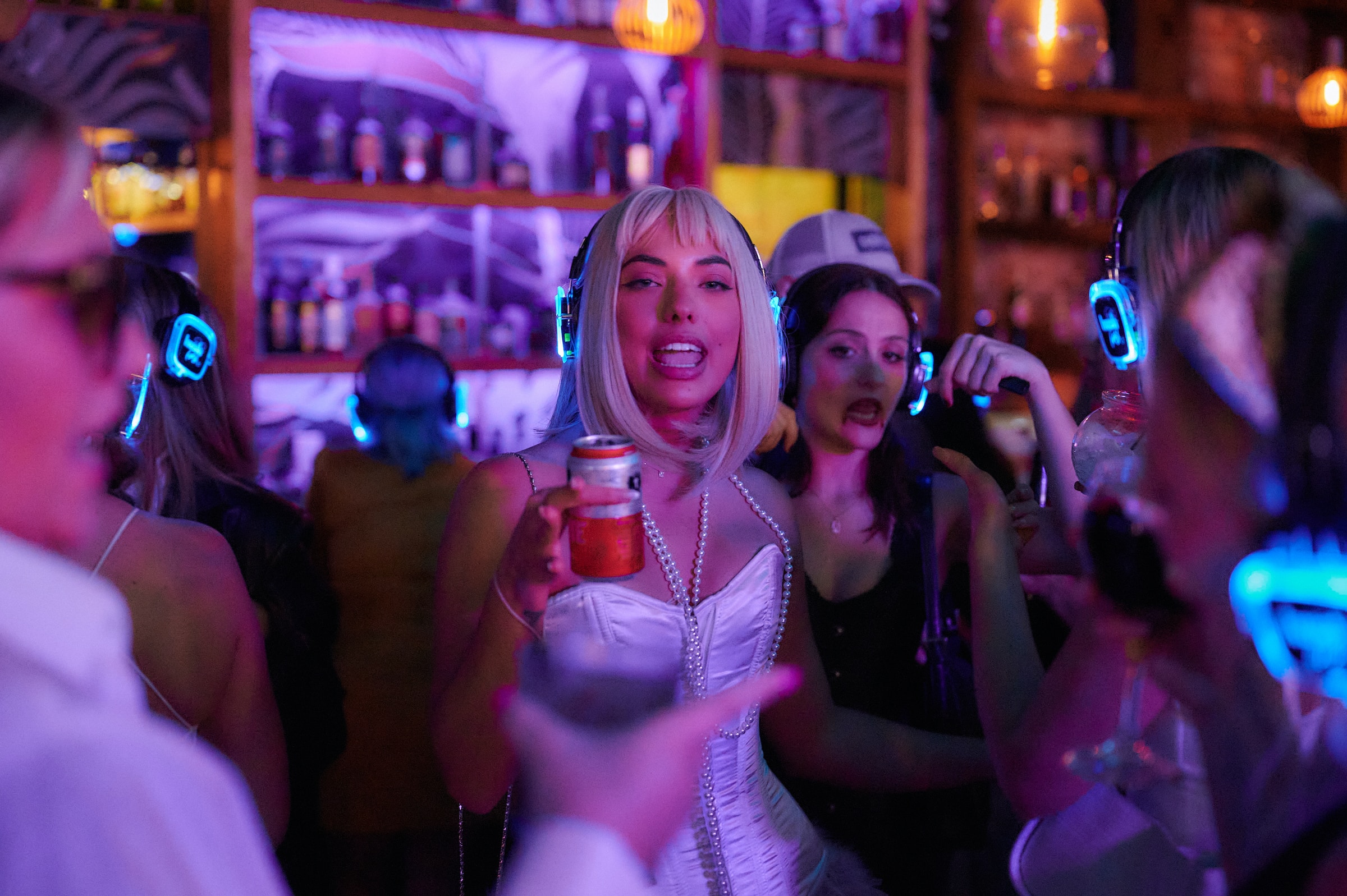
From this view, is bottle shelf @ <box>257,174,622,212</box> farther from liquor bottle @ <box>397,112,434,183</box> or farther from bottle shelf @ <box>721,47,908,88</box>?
bottle shelf @ <box>721,47,908,88</box>

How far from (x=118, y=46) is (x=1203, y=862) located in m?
3.79

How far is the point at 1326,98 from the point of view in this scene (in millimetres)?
4520

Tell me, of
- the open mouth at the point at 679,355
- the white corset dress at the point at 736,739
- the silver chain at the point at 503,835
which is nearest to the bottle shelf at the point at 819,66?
the open mouth at the point at 679,355

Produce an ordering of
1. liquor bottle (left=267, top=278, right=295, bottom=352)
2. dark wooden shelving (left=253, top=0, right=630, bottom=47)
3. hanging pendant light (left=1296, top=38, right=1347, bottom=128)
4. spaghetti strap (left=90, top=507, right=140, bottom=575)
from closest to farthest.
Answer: spaghetti strap (left=90, top=507, right=140, bottom=575), dark wooden shelving (left=253, top=0, right=630, bottom=47), liquor bottle (left=267, top=278, right=295, bottom=352), hanging pendant light (left=1296, top=38, right=1347, bottom=128)

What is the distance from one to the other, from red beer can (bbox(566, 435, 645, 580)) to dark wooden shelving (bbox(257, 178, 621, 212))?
8.93ft

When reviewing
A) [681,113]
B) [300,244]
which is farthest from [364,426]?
[681,113]

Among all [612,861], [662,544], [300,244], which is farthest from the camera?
[300,244]

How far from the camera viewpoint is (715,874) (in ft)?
5.01

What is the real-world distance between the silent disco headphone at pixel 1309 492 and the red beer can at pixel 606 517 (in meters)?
0.68

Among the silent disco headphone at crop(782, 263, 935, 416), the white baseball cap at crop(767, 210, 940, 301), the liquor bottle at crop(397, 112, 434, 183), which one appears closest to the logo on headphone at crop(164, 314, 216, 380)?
the silent disco headphone at crop(782, 263, 935, 416)

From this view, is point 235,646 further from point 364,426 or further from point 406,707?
point 364,426

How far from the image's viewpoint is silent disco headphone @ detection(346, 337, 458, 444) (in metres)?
2.95

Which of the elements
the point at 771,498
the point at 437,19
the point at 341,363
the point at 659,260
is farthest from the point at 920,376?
the point at 437,19

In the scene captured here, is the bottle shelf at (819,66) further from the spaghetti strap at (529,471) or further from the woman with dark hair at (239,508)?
the spaghetti strap at (529,471)
